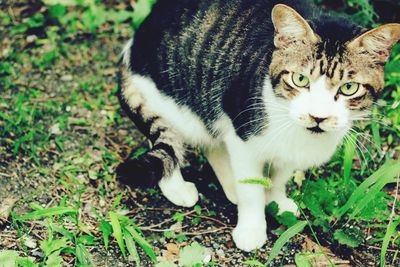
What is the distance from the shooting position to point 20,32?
3.67 meters

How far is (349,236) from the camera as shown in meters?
2.40

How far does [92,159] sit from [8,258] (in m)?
0.87

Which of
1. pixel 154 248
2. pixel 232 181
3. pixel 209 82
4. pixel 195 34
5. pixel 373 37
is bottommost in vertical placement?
pixel 154 248

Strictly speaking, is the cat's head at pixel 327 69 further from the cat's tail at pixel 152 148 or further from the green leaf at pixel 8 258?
the green leaf at pixel 8 258

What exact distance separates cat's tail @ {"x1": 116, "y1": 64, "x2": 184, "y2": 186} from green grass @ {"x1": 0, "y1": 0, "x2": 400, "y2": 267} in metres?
0.15

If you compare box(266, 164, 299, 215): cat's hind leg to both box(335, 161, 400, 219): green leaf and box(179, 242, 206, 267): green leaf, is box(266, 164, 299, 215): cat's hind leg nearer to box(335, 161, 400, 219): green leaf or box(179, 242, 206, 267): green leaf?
box(335, 161, 400, 219): green leaf

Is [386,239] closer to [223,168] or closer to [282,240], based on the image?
[282,240]

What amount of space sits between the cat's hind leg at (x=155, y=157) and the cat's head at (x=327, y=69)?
63cm

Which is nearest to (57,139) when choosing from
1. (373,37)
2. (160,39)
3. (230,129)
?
(160,39)

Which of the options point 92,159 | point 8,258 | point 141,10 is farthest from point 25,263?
point 141,10

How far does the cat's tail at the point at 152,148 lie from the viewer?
8.07 feet

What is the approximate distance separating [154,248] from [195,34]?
3.31ft

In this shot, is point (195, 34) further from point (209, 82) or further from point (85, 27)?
point (85, 27)

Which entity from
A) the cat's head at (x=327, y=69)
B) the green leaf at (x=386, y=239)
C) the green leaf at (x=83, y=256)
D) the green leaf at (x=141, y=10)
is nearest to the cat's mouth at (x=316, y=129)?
the cat's head at (x=327, y=69)
